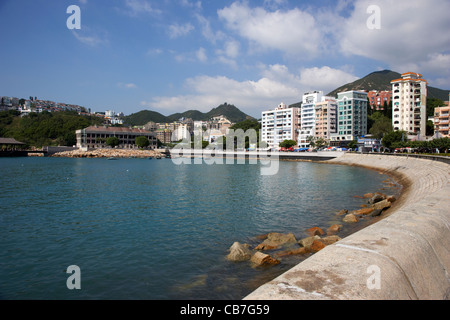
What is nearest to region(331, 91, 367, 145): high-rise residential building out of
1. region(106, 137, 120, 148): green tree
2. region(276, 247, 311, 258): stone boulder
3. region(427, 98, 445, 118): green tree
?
region(427, 98, 445, 118): green tree

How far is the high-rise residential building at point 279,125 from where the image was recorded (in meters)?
133

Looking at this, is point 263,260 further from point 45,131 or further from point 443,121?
point 45,131

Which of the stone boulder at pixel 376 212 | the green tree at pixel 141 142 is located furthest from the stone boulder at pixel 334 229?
the green tree at pixel 141 142

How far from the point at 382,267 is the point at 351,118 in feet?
366

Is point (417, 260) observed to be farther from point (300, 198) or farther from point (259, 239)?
point (300, 198)

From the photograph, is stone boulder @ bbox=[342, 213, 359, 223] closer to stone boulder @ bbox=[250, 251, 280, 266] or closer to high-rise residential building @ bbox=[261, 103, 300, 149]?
stone boulder @ bbox=[250, 251, 280, 266]

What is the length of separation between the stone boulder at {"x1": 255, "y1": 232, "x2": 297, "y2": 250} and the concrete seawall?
478 centimetres

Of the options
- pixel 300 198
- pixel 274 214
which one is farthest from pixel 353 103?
pixel 274 214

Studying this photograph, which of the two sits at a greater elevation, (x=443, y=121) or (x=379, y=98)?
(x=379, y=98)

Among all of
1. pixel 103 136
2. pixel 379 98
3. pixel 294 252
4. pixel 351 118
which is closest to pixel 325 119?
pixel 351 118

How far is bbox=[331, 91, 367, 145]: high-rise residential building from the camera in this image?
351 ft

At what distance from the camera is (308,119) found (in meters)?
124

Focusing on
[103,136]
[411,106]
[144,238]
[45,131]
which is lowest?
[144,238]
